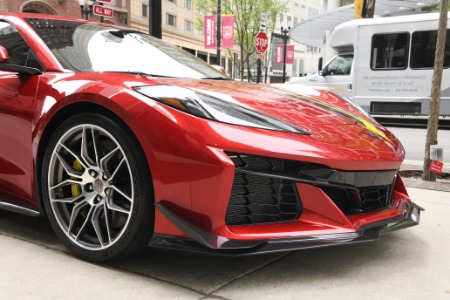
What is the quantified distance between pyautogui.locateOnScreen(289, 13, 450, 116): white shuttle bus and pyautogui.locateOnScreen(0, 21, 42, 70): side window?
37.2 feet

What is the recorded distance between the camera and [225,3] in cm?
3061

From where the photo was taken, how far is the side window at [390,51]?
12.6 metres

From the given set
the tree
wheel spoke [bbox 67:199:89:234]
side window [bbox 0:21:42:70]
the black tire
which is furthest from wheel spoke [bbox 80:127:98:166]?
the tree

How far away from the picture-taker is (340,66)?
1351 centimetres

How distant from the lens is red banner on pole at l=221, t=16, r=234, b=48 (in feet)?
68.7

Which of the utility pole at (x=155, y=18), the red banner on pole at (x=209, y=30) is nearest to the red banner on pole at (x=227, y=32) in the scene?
the red banner on pole at (x=209, y=30)

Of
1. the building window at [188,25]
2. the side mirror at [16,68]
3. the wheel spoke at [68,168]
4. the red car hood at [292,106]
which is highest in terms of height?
the building window at [188,25]

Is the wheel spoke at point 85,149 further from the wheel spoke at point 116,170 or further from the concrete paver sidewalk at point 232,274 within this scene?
the concrete paver sidewalk at point 232,274

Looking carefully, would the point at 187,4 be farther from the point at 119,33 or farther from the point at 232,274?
the point at 232,274

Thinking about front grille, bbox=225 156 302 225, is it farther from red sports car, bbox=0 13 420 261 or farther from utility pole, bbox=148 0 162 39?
utility pole, bbox=148 0 162 39

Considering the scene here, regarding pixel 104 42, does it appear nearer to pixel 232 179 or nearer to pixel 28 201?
pixel 28 201

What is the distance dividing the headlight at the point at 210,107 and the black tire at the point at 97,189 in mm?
253

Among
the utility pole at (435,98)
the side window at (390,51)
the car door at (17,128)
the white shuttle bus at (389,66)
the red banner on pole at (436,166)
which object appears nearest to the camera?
the car door at (17,128)

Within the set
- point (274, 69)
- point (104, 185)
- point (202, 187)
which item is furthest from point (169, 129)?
point (274, 69)
